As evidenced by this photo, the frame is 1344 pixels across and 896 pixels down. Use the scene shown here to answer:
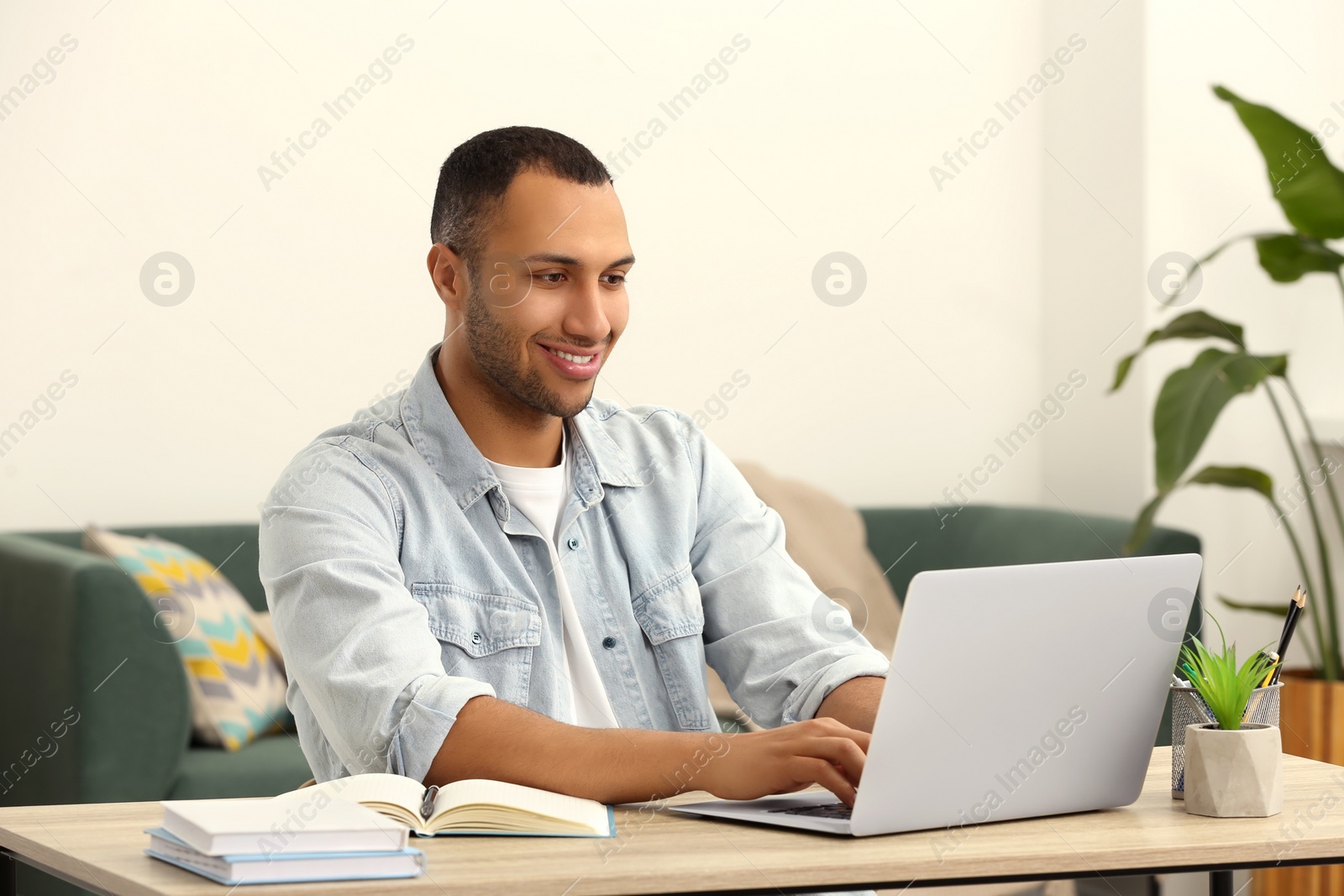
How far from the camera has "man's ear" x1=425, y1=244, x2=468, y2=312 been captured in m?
1.50

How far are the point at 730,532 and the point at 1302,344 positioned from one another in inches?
87.2

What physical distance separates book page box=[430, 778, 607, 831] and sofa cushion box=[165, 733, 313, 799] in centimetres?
139

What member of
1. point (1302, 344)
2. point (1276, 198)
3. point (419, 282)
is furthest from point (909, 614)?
point (1302, 344)

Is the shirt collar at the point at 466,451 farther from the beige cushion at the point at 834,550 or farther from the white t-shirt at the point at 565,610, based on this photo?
the beige cushion at the point at 834,550

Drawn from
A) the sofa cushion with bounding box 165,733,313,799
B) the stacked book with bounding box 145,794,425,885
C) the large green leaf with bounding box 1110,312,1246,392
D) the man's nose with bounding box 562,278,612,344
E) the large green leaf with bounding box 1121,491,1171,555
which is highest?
the large green leaf with bounding box 1110,312,1246,392

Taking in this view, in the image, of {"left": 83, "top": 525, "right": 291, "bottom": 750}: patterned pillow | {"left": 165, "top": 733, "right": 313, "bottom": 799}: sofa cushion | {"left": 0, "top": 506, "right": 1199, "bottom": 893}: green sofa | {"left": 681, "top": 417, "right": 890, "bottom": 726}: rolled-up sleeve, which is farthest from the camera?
{"left": 83, "top": 525, "right": 291, "bottom": 750}: patterned pillow

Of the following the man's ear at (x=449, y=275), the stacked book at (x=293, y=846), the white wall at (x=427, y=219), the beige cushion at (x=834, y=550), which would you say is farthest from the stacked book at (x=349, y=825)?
the white wall at (x=427, y=219)

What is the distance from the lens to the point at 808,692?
53.4 inches

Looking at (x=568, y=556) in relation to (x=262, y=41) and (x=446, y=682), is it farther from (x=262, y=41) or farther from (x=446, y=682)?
(x=262, y=41)

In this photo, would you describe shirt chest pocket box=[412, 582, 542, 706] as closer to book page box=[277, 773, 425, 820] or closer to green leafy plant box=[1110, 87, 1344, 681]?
book page box=[277, 773, 425, 820]

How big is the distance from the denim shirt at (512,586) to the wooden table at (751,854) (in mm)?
204

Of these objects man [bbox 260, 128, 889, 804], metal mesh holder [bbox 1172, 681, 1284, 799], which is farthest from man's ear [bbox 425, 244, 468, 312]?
metal mesh holder [bbox 1172, 681, 1284, 799]

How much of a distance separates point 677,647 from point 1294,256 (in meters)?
1.87

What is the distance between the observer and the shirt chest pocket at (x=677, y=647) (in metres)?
1.45
